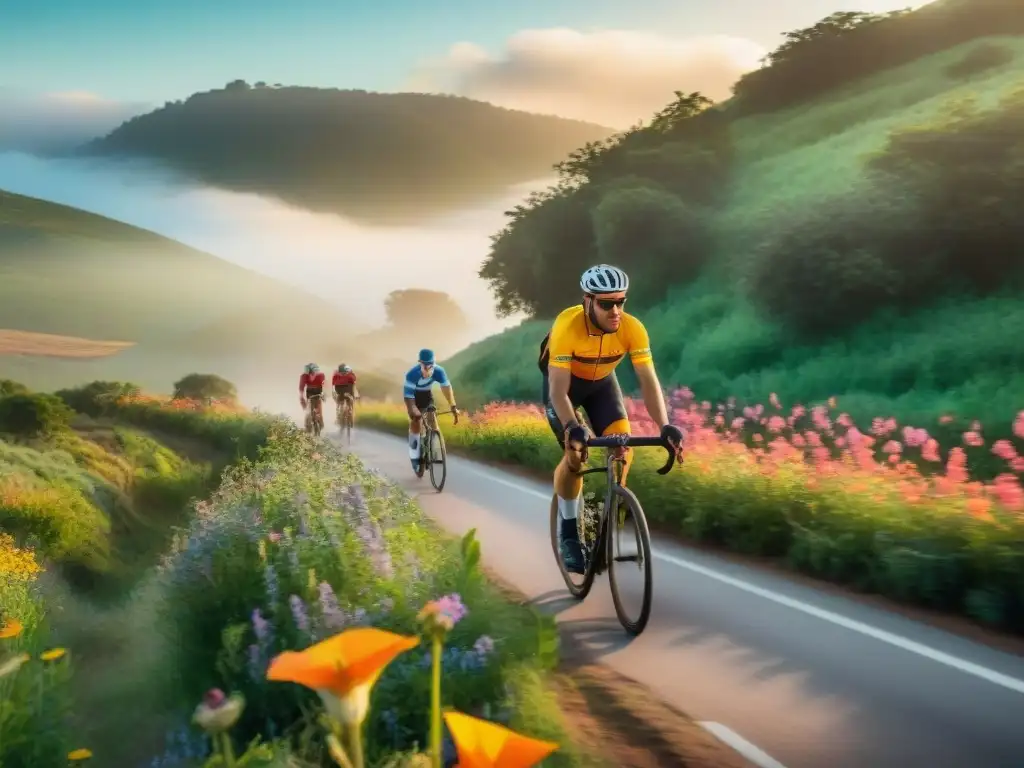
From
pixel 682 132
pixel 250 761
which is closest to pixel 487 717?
pixel 250 761

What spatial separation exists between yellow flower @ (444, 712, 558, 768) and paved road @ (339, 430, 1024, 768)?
2993mm

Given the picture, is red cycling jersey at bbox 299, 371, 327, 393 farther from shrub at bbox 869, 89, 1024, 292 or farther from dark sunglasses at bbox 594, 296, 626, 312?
dark sunglasses at bbox 594, 296, 626, 312

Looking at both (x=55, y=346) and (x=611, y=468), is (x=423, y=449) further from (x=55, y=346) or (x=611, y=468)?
(x=611, y=468)

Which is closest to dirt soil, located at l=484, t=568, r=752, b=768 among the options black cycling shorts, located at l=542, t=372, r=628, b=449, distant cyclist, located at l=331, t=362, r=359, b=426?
black cycling shorts, located at l=542, t=372, r=628, b=449

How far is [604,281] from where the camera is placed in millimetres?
4758

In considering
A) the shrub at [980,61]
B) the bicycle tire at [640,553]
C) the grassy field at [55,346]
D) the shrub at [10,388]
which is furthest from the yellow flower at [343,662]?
the shrub at [980,61]

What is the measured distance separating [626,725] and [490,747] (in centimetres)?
327

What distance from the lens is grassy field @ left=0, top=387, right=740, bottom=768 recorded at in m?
3.32

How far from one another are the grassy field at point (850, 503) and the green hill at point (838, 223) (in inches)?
90.9

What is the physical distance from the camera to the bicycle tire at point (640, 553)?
5.02 m

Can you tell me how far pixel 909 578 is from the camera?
225 inches

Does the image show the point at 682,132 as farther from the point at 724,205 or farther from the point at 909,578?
the point at 909,578

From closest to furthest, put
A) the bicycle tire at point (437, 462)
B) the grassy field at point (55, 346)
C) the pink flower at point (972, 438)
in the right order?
the pink flower at point (972, 438)
the grassy field at point (55, 346)
the bicycle tire at point (437, 462)

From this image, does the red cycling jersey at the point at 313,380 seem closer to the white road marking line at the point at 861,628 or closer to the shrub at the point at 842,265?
the shrub at the point at 842,265
